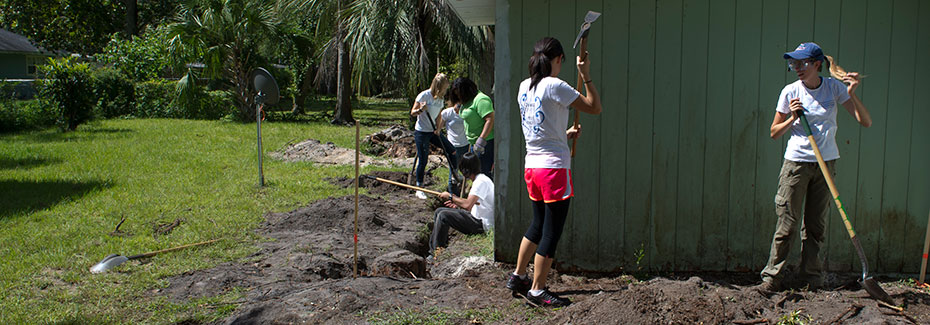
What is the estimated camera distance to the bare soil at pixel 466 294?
378cm

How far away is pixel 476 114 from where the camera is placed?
712 cm

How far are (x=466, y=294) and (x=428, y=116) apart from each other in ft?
14.4

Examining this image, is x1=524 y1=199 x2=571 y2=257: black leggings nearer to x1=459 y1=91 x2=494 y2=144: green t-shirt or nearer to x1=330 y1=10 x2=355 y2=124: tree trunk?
x1=459 y1=91 x2=494 y2=144: green t-shirt

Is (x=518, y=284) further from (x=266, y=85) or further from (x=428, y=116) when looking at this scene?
(x=266, y=85)

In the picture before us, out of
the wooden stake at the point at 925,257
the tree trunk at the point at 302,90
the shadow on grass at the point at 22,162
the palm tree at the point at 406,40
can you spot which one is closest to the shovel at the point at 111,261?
the wooden stake at the point at 925,257

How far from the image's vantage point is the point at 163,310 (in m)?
4.30

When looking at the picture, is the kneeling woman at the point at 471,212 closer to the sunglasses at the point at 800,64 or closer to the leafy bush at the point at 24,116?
the sunglasses at the point at 800,64

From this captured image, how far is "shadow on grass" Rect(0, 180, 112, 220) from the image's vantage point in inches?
301

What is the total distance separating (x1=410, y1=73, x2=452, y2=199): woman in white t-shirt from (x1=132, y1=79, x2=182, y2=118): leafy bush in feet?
46.1

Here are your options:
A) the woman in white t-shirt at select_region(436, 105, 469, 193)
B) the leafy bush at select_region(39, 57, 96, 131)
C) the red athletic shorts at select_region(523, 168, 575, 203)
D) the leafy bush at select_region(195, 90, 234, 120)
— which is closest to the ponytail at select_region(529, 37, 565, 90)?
the red athletic shorts at select_region(523, 168, 575, 203)

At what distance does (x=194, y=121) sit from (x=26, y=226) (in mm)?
12575

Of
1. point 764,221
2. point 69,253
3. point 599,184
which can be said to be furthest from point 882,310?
point 69,253

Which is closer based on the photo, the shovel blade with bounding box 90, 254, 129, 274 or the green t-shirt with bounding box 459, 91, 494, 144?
the shovel blade with bounding box 90, 254, 129, 274

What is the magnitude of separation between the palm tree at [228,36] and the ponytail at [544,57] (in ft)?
49.1
